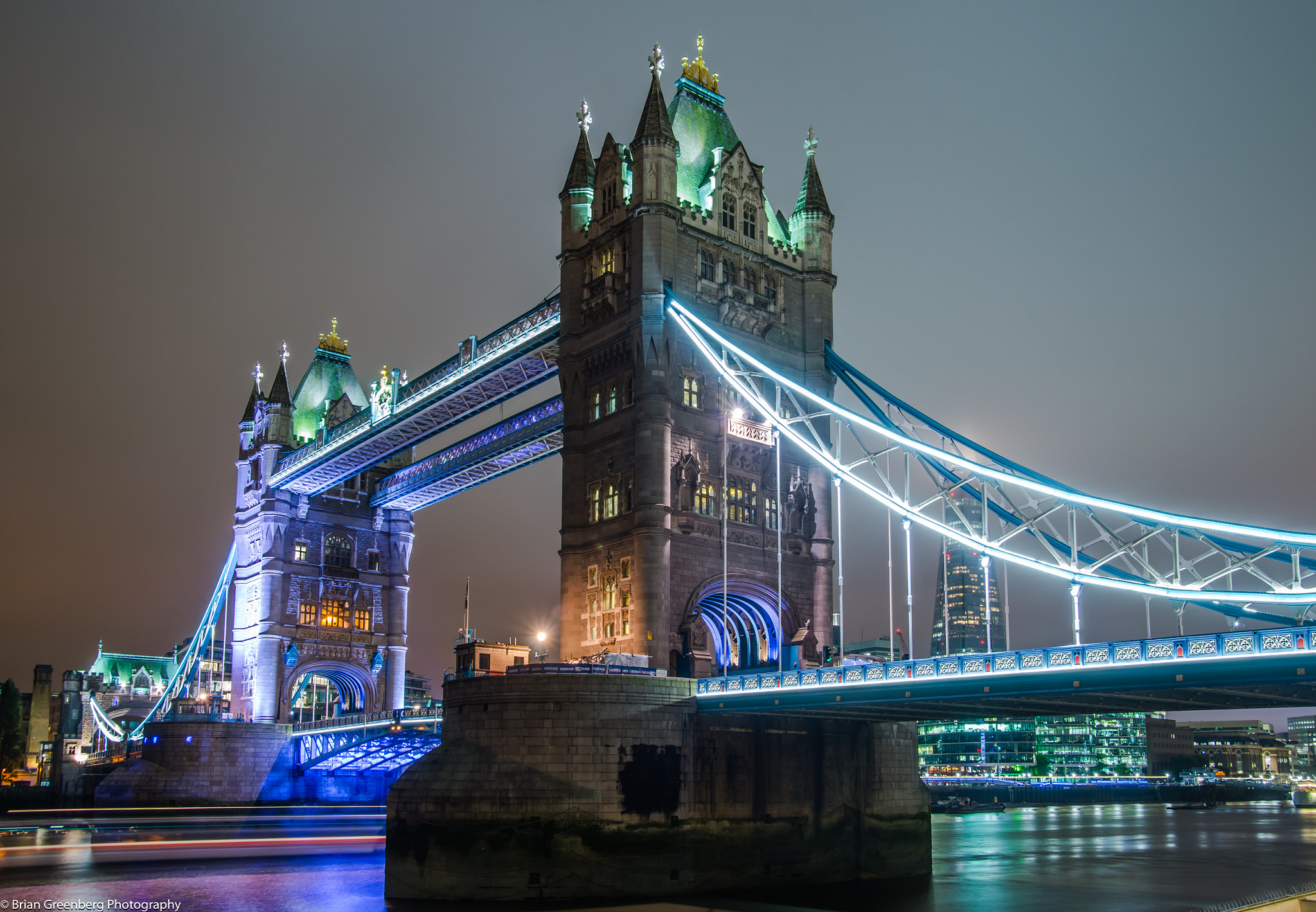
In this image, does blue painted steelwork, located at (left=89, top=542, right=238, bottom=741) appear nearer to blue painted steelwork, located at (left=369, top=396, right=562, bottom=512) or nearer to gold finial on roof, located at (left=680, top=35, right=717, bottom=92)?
blue painted steelwork, located at (left=369, top=396, right=562, bottom=512)

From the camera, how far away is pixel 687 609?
46969 millimetres

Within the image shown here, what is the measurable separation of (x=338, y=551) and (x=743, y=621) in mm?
45235

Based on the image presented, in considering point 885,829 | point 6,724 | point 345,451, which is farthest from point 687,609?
point 6,724

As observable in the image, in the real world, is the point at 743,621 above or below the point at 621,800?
above

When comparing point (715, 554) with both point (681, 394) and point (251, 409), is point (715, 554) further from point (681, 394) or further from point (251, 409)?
point (251, 409)

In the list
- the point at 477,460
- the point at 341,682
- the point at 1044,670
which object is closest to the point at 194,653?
the point at 341,682

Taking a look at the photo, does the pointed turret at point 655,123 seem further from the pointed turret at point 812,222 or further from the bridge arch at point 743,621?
the bridge arch at point 743,621

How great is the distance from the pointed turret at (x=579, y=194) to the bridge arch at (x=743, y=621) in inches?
638

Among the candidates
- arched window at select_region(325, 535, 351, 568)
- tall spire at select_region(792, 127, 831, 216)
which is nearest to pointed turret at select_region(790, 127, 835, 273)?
tall spire at select_region(792, 127, 831, 216)

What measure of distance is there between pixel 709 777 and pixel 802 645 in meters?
9.85

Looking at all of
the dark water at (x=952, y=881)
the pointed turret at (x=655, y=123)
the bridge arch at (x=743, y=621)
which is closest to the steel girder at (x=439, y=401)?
the pointed turret at (x=655, y=123)

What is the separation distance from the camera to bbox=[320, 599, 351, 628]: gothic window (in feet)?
283

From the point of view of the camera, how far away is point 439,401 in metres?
65.2

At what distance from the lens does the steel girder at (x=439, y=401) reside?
56.9 metres
